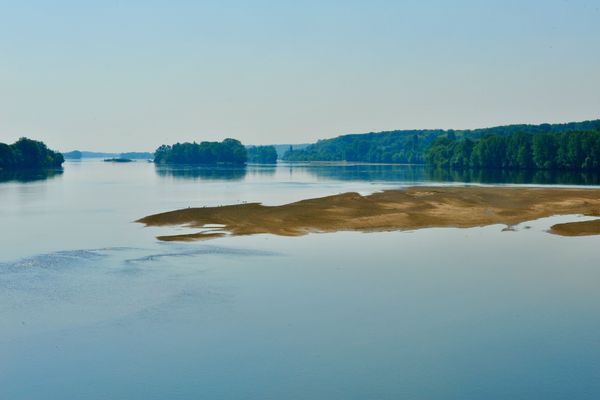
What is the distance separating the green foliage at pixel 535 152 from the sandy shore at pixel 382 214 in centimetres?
8202

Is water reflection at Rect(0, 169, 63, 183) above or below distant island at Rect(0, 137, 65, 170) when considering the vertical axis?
below

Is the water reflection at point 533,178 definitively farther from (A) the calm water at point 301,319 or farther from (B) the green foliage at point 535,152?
(A) the calm water at point 301,319

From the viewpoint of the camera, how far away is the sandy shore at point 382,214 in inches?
1875

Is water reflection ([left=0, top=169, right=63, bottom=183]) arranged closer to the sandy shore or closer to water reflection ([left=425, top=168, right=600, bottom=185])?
water reflection ([left=425, top=168, right=600, bottom=185])

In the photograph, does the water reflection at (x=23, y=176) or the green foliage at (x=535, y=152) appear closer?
the water reflection at (x=23, y=176)

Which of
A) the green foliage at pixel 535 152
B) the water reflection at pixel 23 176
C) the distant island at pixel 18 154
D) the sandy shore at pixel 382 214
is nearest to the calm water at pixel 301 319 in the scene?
the sandy shore at pixel 382 214

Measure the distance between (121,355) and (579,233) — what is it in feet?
117

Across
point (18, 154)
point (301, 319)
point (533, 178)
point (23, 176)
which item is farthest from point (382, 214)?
point (18, 154)

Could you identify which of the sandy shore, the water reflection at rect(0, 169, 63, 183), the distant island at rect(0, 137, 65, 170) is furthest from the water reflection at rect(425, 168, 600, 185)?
the distant island at rect(0, 137, 65, 170)

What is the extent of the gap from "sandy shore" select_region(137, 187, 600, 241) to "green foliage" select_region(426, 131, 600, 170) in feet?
269

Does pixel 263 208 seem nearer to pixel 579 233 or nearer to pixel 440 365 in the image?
pixel 579 233

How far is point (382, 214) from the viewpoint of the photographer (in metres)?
54.2

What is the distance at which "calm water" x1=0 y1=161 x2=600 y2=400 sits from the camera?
720 inches

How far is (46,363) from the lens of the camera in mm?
19781
